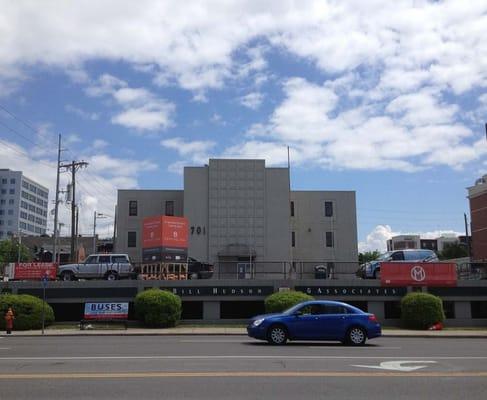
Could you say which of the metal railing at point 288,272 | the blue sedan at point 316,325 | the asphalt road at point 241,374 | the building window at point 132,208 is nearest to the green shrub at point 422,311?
the metal railing at point 288,272

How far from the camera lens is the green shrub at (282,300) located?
94.7 ft

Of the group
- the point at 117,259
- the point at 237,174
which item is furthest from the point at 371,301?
the point at 237,174

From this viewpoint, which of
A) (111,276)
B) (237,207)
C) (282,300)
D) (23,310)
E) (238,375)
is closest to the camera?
(238,375)

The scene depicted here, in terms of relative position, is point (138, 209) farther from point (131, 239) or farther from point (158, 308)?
point (158, 308)

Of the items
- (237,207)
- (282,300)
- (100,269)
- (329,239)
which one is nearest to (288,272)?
(282,300)

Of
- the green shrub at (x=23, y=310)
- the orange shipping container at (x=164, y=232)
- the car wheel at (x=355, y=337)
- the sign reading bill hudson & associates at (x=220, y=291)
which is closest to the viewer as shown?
the car wheel at (x=355, y=337)

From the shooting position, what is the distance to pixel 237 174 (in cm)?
5462

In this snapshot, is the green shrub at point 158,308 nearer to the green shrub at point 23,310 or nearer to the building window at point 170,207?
the green shrub at point 23,310

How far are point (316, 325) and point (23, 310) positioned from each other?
16694 millimetres

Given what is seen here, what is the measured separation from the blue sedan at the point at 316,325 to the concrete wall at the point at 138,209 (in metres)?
A: 38.4

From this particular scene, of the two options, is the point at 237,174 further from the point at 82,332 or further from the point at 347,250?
the point at 82,332

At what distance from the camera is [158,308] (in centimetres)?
2914

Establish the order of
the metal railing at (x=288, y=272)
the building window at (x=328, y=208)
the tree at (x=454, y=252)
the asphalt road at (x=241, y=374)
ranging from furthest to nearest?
the tree at (x=454, y=252)
the building window at (x=328, y=208)
the metal railing at (x=288, y=272)
the asphalt road at (x=241, y=374)

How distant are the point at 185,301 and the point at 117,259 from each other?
4.98m
